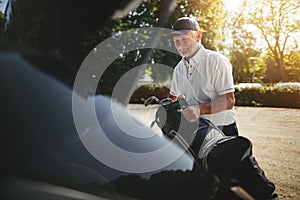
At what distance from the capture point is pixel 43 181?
2.89 ft

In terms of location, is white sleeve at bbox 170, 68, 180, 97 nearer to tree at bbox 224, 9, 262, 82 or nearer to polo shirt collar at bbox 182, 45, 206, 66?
polo shirt collar at bbox 182, 45, 206, 66

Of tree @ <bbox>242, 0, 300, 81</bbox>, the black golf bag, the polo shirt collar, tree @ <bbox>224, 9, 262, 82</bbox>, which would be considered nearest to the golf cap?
the polo shirt collar

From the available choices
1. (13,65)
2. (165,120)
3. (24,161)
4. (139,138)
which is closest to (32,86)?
(13,65)

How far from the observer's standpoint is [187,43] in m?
1.83

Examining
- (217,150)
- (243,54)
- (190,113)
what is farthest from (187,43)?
(243,54)

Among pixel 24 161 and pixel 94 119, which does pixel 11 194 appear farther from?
pixel 94 119

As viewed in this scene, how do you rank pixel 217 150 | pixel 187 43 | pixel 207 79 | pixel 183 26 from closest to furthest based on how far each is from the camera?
pixel 217 150
pixel 183 26
pixel 187 43
pixel 207 79

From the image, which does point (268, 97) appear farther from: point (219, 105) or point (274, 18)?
point (219, 105)

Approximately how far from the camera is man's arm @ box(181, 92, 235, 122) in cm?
154

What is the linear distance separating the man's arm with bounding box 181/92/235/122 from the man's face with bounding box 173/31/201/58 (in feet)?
0.99

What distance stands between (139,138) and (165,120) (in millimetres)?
313

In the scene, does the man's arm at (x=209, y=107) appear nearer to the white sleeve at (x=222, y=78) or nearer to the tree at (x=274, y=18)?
the white sleeve at (x=222, y=78)

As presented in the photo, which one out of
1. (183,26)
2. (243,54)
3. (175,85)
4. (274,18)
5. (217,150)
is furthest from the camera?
(243,54)

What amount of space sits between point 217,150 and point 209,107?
34cm
